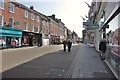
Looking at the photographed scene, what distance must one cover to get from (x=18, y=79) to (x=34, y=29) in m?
39.2

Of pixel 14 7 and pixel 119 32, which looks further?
pixel 14 7

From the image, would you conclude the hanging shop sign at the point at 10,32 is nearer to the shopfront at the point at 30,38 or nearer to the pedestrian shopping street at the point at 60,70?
the shopfront at the point at 30,38

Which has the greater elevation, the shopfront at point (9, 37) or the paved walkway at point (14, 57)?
the shopfront at point (9, 37)

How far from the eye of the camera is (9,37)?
3325 centimetres

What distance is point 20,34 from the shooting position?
120ft

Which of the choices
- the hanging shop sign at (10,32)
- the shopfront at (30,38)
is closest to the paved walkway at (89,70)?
the hanging shop sign at (10,32)

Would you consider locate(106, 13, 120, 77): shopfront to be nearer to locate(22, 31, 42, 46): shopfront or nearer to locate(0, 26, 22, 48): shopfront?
locate(0, 26, 22, 48): shopfront

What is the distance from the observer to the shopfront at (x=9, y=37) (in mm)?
30297

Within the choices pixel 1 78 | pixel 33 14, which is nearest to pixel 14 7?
pixel 33 14

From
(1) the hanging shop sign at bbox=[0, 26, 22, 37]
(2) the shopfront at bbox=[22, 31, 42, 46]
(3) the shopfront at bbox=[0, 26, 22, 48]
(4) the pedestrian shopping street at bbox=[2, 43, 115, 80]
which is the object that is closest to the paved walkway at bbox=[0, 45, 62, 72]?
(4) the pedestrian shopping street at bbox=[2, 43, 115, 80]

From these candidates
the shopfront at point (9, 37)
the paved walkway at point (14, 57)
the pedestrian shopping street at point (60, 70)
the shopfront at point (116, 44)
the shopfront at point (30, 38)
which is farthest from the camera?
the shopfront at point (30, 38)

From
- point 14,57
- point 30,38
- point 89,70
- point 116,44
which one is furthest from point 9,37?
point 116,44

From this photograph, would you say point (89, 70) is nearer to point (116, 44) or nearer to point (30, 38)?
point (116, 44)

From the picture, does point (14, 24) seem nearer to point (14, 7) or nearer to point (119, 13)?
point (14, 7)
